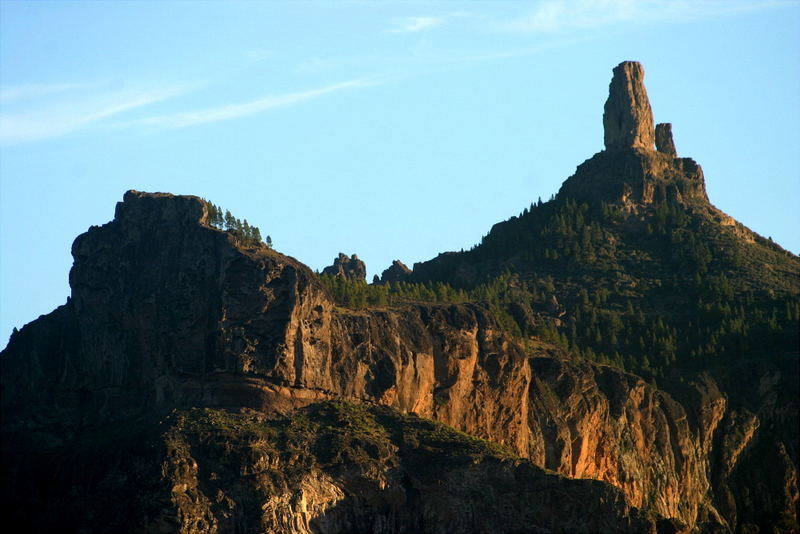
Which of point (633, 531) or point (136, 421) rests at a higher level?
point (136, 421)

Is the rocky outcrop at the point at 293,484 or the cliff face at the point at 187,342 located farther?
the cliff face at the point at 187,342

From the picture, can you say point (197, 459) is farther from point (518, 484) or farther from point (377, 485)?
point (518, 484)

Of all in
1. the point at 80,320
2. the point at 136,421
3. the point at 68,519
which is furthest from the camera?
the point at 80,320

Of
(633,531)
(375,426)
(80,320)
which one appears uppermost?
(80,320)

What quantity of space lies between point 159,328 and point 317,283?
16166 millimetres

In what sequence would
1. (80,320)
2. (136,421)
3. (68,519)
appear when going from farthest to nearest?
(80,320) < (136,421) < (68,519)

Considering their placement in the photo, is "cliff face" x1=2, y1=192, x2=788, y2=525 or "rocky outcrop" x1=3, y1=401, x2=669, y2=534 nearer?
"rocky outcrop" x1=3, y1=401, x2=669, y2=534

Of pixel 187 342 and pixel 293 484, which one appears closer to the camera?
pixel 293 484

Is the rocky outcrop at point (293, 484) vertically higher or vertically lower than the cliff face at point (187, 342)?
lower

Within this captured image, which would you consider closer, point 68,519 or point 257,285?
point 68,519

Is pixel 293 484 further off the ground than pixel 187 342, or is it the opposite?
pixel 187 342

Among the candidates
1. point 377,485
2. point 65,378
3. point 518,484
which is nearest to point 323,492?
point 377,485

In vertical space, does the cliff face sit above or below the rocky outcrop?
above

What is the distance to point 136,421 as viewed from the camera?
187 metres
